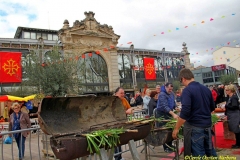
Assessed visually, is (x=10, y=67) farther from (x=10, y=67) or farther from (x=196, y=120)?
(x=196, y=120)

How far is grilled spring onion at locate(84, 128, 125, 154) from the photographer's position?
3188 mm

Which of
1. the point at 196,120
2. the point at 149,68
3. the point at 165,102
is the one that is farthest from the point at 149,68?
the point at 196,120

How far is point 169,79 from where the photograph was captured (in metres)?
35.9

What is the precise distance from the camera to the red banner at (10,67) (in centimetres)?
2025

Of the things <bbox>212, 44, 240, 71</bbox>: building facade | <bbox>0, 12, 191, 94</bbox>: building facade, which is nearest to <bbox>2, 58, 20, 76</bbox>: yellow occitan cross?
<bbox>0, 12, 191, 94</bbox>: building facade

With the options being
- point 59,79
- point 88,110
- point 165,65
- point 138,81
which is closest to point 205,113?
point 88,110

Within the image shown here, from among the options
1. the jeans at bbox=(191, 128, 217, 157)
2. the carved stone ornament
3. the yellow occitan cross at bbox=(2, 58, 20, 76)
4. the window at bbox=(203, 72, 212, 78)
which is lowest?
the jeans at bbox=(191, 128, 217, 157)

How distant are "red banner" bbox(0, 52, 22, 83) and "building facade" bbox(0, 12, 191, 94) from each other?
1545 millimetres

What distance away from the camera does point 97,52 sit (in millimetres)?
27438

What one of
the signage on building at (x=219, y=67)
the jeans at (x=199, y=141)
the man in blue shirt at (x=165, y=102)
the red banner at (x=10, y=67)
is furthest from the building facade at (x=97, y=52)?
the signage on building at (x=219, y=67)

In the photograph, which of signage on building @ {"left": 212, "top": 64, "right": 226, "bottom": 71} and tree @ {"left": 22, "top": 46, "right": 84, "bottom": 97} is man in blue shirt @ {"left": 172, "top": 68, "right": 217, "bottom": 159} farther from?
signage on building @ {"left": 212, "top": 64, "right": 226, "bottom": 71}

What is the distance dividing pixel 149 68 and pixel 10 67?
19.0 meters

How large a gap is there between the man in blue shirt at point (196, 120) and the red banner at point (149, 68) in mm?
27321

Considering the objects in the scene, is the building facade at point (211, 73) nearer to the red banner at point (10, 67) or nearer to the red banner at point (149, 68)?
the red banner at point (149, 68)
